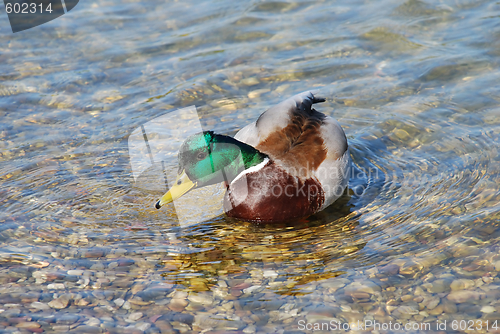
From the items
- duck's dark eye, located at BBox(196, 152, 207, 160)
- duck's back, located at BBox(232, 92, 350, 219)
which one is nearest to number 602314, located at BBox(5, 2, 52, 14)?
duck's back, located at BBox(232, 92, 350, 219)

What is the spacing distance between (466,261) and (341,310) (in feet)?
3.64

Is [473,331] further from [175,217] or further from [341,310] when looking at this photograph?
[175,217]

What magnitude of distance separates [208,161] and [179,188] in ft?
1.19

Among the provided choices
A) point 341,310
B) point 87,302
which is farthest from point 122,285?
point 341,310

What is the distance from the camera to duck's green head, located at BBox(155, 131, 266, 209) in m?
4.44

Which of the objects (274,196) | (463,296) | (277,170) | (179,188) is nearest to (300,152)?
(277,170)

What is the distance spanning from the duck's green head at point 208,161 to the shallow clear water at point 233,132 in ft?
1.46

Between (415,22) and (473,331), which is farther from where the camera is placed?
(415,22)

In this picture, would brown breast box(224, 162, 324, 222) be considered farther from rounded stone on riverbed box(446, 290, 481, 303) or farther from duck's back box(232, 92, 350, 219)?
rounded stone on riverbed box(446, 290, 481, 303)

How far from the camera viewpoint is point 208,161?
461 centimetres

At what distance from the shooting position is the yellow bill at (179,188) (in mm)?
4391

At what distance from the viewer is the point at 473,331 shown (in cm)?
351

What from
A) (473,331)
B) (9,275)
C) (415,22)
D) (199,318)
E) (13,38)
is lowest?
(473,331)

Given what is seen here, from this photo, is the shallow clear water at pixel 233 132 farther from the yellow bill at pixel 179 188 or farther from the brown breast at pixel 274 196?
the yellow bill at pixel 179 188
